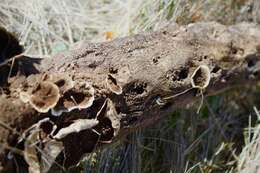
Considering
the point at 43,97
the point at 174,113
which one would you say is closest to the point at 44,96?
the point at 43,97

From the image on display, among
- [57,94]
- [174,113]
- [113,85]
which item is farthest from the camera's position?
[174,113]

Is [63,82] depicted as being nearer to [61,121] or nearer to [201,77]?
[61,121]

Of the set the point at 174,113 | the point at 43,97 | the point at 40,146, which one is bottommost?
the point at 174,113

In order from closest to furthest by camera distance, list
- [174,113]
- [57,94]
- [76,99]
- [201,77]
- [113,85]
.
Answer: [57,94]
[76,99]
[113,85]
[201,77]
[174,113]

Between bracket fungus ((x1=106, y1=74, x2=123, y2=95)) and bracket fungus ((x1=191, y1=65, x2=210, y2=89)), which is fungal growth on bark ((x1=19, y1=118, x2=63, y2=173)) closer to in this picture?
bracket fungus ((x1=106, y1=74, x2=123, y2=95))

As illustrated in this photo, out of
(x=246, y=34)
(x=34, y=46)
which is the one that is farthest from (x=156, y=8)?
(x=34, y=46)

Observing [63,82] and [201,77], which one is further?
[201,77]

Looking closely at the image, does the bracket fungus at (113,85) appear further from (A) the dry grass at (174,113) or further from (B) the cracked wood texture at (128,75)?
(A) the dry grass at (174,113)
